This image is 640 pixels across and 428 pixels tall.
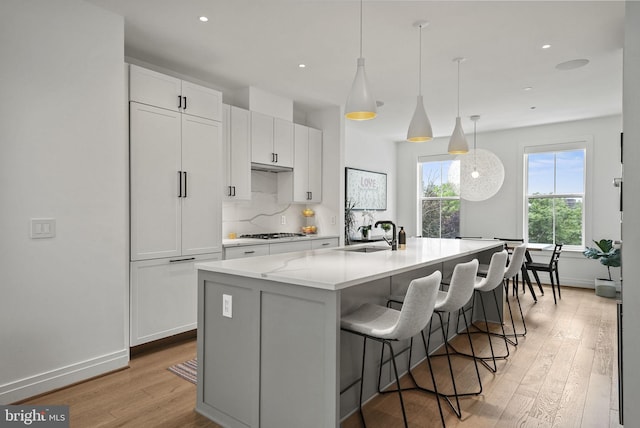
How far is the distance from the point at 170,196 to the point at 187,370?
1462 millimetres

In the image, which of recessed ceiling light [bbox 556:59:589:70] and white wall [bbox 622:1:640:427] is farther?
recessed ceiling light [bbox 556:59:589:70]

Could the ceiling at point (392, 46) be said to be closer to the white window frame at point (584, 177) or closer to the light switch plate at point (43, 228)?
the white window frame at point (584, 177)

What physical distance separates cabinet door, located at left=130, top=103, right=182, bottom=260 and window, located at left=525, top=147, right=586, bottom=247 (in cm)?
577

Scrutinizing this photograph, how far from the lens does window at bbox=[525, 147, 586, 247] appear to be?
6.11 meters

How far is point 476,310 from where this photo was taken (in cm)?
423

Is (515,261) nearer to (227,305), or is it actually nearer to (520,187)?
(227,305)

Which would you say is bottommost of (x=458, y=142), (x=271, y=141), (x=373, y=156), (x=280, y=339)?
(x=280, y=339)

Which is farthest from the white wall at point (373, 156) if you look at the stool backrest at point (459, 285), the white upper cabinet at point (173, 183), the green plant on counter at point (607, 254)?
the stool backrest at point (459, 285)

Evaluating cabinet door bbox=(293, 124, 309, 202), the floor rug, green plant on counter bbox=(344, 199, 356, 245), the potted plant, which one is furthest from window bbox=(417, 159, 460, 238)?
the floor rug

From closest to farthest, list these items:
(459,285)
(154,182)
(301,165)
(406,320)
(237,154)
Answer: (406,320)
(459,285)
(154,182)
(237,154)
(301,165)

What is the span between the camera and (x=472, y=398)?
8.06ft

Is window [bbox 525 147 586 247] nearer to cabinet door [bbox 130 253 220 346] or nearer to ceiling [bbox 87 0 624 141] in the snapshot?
ceiling [bbox 87 0 624 141]

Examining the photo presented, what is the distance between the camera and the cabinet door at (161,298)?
3.18m

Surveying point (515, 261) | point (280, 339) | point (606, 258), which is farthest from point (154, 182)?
point (606, 258)
